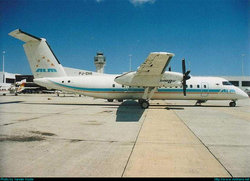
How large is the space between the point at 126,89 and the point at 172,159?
13.9 metres

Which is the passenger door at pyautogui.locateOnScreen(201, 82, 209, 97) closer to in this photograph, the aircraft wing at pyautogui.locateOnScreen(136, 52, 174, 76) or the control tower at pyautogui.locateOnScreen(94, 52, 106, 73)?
the aircraft wing at pyautogui.locateOnScreen(136, 52, 174, 76)

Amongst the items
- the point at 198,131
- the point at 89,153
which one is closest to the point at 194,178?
the point at 89,153

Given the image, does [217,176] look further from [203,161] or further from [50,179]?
[50,179]

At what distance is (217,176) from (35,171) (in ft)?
12.2

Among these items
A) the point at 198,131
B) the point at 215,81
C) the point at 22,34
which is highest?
the point at 22,34

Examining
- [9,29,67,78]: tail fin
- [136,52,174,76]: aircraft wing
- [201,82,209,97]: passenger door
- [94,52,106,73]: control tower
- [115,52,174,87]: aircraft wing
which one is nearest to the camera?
[136,52,174,76]: aircraft wing

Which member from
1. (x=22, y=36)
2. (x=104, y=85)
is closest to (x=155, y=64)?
(x=104, y=85)

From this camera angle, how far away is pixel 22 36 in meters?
16.7

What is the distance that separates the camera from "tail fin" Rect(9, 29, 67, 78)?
17828mm

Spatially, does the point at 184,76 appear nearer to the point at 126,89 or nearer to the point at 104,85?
the point at 126,89

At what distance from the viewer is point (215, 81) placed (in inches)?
761

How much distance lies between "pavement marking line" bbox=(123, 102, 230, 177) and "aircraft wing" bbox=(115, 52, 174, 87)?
6.63 m

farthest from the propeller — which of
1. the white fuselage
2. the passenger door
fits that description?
the passenger door

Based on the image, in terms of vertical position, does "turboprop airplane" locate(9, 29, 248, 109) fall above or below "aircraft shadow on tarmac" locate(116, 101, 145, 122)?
above
